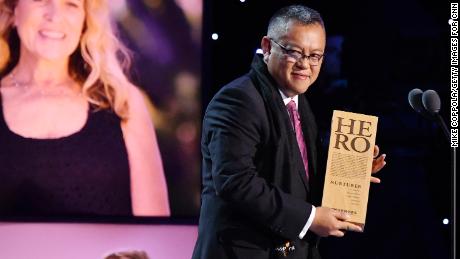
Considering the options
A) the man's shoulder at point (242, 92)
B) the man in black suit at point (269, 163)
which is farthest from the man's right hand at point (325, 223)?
the man's shoulder at point (242, 92)

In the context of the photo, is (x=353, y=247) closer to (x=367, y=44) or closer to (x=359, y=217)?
(x=367, y=44)

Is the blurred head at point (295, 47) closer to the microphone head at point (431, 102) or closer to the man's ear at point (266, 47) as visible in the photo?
the man's ear at point (266, 47)

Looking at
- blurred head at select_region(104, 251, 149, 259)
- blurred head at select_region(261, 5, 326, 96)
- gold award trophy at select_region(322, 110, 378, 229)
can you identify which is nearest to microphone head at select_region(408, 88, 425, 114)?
gold award trophy at select_region(322, 110, 378, 229)

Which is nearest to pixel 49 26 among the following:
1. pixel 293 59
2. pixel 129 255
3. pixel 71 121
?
pixel 71 121

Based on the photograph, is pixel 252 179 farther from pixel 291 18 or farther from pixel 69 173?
pixel 69 173

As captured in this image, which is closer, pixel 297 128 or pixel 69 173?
pixel 297 128

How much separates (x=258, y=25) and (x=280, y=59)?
55.9 inches

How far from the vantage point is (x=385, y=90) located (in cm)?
346

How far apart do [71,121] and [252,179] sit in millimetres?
1551

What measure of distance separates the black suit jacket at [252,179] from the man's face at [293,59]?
40mm

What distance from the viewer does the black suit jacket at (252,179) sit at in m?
1.82

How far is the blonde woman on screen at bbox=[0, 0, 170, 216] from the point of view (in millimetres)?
3096

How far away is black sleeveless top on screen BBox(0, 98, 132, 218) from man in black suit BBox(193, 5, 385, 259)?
4.21ft

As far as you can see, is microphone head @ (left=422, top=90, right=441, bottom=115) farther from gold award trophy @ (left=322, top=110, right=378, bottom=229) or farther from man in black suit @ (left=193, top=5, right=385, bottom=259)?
man in black suit @ (left=193, top=5, right=385, bottom=259)
